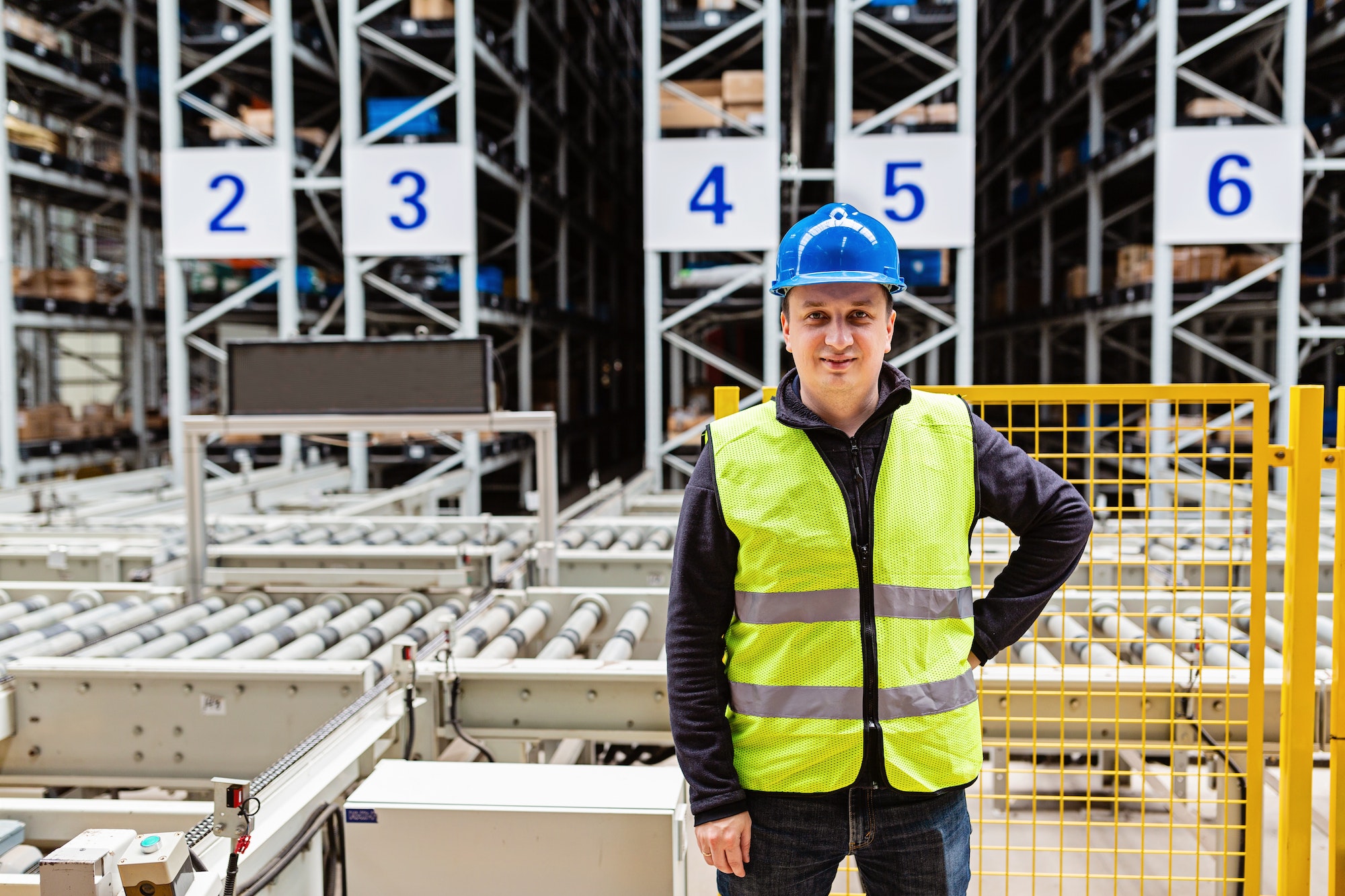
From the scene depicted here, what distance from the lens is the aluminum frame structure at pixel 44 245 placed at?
32.8 ft

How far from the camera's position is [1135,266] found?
1032cm

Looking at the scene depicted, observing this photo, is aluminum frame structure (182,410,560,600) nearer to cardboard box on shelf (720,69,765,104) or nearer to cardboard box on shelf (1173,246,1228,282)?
cardboard box on shelf (720,69,765,104)

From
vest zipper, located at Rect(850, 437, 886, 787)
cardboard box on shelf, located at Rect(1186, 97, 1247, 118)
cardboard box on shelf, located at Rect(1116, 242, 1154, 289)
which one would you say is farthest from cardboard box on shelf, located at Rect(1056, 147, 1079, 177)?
vest zipper, located at Rect(850, 437, 886, 787)

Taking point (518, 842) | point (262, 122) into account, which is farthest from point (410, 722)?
point (262, 122)

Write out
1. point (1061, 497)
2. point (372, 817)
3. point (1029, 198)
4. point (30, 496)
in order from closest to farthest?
point (1061, 497), point (372, 817), point (30, 496), point (1029, 198)

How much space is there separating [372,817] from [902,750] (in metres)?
1.20

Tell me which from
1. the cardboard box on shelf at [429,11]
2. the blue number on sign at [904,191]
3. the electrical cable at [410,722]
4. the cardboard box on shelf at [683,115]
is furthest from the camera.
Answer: the cardboard box on shelf at [429,11]

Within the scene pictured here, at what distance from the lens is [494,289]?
1139 centimetres

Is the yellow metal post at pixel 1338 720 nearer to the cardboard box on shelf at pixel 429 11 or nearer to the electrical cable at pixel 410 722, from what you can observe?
the electrical cable at pixel 410 722

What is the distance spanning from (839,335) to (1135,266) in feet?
32.9

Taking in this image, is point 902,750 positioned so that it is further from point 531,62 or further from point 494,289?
point 531,62

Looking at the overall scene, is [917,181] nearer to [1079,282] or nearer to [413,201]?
[1079,282]

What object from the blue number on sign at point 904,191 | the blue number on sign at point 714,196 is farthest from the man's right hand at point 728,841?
the blue number on sign at point 904,191

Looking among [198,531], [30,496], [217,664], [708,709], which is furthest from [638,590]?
[30,496]
